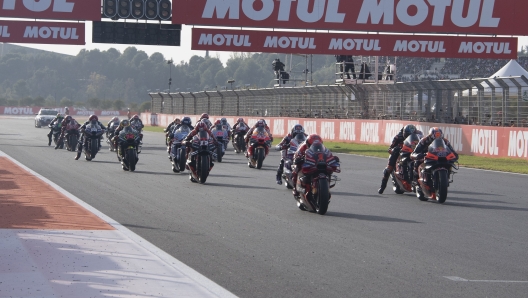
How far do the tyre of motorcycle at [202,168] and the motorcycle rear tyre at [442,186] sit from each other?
5.06 meters

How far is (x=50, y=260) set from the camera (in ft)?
26.6

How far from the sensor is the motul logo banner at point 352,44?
34.0 meters

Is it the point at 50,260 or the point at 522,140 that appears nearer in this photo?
the point at 50,260

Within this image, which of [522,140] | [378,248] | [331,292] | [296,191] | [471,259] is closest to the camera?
[331,292]

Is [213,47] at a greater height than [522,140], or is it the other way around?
[213,47]

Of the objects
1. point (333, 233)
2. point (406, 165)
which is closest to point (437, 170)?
point (406, 165)

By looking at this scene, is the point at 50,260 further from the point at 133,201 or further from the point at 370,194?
the point at 370,194

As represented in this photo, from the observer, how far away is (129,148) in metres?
21.1

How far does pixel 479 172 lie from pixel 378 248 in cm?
1308

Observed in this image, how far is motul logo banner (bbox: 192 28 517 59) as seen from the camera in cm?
3403

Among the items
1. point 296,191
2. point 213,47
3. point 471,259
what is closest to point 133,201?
point 296,191

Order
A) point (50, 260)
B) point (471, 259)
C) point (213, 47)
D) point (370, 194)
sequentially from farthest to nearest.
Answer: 1. point (213, 47)
2. point (370, 194)
3. point (471, 259)
4. point (50, 260)

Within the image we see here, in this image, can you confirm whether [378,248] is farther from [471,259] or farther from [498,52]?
[498,52]

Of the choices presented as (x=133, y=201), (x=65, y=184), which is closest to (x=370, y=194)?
(x=133, y=201)
